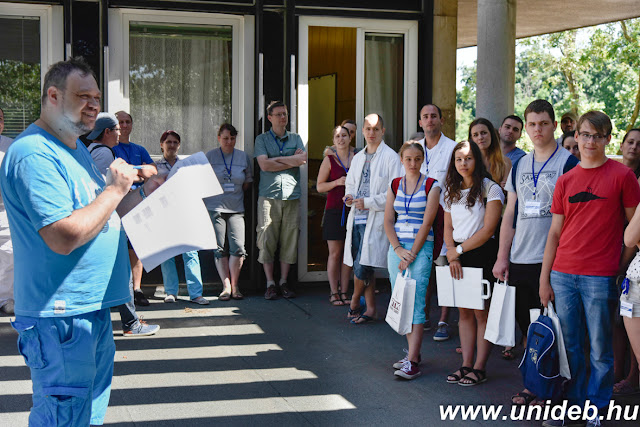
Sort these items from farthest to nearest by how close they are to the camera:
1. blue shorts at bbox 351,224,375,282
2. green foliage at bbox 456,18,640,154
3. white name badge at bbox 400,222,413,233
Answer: green foliage at bbox 456,18,640,154, blue shorts at bbox 351,224,375,282, white name badge at bbox 400,222,413,233

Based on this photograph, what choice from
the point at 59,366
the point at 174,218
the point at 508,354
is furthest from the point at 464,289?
the point at 59,366

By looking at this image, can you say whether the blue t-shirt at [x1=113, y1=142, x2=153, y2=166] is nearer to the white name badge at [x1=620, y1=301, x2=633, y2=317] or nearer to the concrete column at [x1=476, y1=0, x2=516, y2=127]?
the concrete column at [x1=476, y1=0, x2=516, y2=127]

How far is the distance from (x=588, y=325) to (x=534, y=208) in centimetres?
87

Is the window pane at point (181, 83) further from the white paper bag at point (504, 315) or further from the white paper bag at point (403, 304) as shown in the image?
the white paper bag at point (504, 315)

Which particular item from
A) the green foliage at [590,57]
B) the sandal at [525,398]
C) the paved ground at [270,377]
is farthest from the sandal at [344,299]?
the green foliage at [590,57]

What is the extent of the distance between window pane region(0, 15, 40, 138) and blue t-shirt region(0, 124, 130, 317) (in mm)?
5923

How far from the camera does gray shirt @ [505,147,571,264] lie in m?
4.82

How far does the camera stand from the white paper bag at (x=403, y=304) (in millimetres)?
5352

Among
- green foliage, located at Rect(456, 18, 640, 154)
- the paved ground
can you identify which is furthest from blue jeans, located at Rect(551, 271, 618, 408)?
green foliage, located at Rect(456, 18, 640, 154)

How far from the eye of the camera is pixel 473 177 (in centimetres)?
527

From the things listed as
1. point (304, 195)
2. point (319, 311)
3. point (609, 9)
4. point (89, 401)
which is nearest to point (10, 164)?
point (89, 401)

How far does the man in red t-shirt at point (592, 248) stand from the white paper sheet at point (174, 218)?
2270mm

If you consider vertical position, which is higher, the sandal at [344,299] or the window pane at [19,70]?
the window pane at [19,70]

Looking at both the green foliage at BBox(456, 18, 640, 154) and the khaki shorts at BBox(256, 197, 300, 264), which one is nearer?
the khaki shorts at BBox(256, 197, 300, 264)
